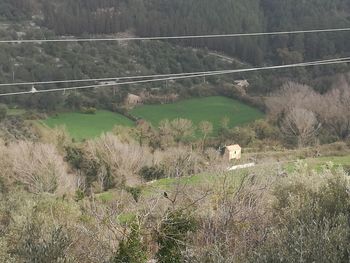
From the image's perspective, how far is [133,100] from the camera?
48.7 m

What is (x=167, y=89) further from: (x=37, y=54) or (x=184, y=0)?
(x=184, y=0)

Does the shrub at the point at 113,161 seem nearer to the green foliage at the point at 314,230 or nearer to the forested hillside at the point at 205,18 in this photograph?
the green foliage at the point at 314,230

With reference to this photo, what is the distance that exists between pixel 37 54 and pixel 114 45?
11.6 metres

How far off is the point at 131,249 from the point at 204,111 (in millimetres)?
37442

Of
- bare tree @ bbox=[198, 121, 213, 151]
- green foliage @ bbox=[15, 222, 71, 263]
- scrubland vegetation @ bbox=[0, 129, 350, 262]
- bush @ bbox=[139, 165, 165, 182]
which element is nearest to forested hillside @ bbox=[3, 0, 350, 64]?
bare tree @ bbox=[198, 121, 213, 151]

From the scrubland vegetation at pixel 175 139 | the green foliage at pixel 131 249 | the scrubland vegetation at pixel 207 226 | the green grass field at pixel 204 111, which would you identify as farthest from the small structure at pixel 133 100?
the green foliage at pixel 131 249

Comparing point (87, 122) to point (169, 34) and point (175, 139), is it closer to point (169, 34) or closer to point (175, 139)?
point (175, 139)

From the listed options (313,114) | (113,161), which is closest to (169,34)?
(313,114)

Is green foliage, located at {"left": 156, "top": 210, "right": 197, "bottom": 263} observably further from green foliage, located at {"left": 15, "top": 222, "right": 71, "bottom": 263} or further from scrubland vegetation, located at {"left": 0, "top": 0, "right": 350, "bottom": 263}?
green foliage, located at {"left": 15, "top": 222, "right": 71, "bottom": 263}

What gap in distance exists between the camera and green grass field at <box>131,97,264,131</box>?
4466 cm

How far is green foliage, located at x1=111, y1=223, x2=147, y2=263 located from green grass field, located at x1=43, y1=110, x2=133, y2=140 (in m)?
28.9

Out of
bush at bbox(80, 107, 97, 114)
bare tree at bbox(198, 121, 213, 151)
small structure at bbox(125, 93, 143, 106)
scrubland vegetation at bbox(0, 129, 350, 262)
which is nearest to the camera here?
scrubland vegetation at bbox(0, 129, 350, 262)

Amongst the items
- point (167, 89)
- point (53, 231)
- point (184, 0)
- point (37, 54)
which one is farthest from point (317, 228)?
point (184, 0)

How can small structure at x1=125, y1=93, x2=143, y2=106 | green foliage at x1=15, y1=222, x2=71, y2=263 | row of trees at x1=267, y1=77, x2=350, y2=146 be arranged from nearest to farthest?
1. green foliage at x1=15, y1=222, x2=71, y2=263
2. row of trees at x1=267, y1=77, x2=350, y2=146
3. small structure at x1=125, y1=93, x2=143, y2=106
